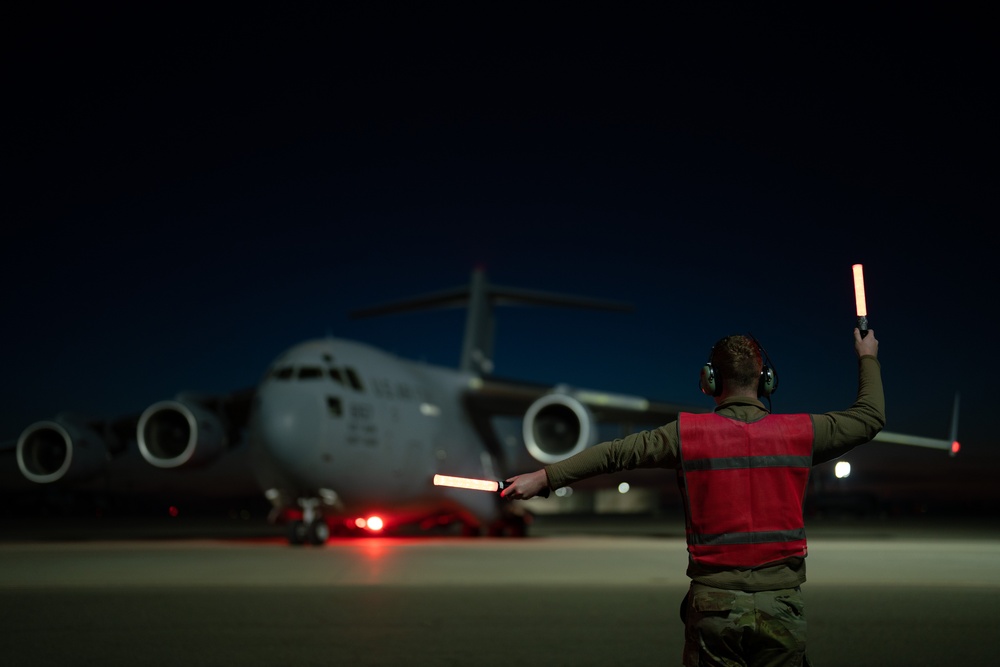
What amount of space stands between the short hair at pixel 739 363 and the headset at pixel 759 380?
0.04 feet

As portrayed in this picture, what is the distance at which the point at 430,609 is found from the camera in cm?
843

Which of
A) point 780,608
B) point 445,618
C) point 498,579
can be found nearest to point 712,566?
point 780,608

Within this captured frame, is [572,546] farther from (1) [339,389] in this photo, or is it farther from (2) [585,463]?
(2) [585,463]

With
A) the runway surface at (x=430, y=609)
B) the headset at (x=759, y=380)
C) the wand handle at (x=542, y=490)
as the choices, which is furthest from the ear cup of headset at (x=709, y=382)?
the runway surface at (x=430, y=609)

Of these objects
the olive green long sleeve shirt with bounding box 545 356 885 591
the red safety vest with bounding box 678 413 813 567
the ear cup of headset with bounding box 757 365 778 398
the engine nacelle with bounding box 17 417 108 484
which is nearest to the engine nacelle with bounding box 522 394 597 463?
the engine nacelle with bounding box 17 417 108 484

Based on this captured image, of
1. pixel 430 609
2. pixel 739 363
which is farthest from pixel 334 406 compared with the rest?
pixel 739 363

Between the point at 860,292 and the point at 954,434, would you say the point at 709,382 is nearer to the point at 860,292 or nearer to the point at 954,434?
the point at 860,292

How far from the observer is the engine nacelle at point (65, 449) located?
1975cm

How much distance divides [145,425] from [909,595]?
13.5 meters

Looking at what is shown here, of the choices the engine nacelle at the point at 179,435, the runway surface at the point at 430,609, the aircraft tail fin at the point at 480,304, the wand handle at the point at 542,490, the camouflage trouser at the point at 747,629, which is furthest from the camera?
the aircraft tail fin at the point at 480,304

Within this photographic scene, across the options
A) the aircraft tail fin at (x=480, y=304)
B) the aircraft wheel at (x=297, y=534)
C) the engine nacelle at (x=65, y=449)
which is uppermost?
the aircraft tail fin at (x=480, y=304)

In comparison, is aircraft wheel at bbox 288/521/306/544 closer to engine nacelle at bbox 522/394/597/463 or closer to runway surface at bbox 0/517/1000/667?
runway surface at bbox 0/517/1000/667

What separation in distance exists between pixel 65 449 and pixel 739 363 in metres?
19.4

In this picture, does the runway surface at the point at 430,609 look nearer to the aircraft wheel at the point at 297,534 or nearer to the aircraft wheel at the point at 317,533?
the aircraft wheel at the point at 317,533
